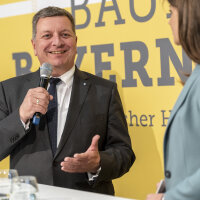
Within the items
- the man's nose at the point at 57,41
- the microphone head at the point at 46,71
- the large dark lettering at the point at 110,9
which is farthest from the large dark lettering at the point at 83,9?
the microphone head at the point at 46,71

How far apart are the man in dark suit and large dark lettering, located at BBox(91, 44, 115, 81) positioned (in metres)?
0.43

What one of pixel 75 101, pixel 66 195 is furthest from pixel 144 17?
pixel 66 195

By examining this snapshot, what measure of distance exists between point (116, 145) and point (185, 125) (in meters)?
1.16

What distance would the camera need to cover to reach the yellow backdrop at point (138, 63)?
2945 millimetres

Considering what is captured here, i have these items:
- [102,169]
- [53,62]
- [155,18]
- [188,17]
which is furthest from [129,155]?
[188,17]

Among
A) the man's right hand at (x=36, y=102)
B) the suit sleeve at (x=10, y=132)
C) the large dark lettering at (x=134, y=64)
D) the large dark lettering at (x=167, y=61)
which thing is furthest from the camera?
the large dark lettering at (x=134, y=64)

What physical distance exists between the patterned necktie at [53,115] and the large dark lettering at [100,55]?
2.09 feet

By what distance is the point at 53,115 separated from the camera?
8.58 feet

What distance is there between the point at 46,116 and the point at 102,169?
1.67 ft

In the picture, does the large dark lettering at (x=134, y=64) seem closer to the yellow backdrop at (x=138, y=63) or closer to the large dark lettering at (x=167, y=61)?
the yellow backdrop at (x=138, y=63)

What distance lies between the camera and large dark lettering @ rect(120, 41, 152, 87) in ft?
9.95

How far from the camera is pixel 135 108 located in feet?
10.2

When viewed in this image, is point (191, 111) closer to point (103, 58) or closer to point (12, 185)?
point (12, 185)

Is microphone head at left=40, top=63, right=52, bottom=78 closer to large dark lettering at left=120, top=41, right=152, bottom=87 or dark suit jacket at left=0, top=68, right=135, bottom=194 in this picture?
dark suit jacket at left=0, top=68, right=135, bottom=194
